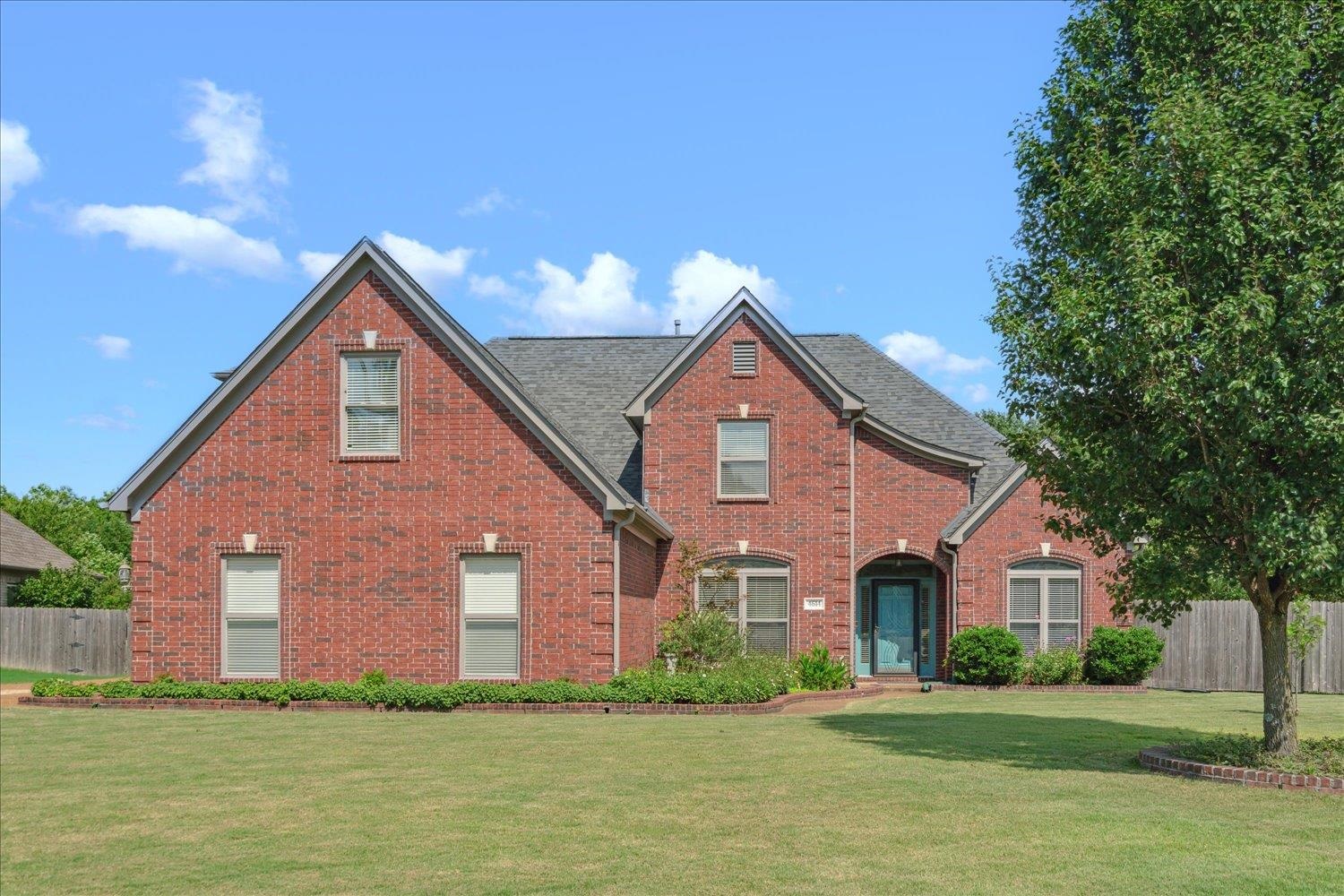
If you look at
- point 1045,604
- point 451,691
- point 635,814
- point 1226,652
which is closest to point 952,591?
point 1045,604

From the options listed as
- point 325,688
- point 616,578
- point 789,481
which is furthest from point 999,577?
point 325,688

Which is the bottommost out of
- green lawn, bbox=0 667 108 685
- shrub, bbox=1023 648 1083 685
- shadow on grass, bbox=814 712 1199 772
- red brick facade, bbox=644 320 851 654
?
green lawn, bbox=0 667 108 685

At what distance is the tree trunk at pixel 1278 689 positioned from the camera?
15.7 metres

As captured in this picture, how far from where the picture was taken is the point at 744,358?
3073 centimetres

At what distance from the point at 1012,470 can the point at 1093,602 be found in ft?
11.8

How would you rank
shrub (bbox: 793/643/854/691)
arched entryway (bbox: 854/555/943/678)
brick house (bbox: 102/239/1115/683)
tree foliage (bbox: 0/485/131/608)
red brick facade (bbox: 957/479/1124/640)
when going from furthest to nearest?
tree foliage (bbox: 0/485/131/608)
arched entryway (bbox: 854/555/943/678)
red brick facade (bbox: 957/479/1124/640)
shrub (bbox: 793/643/854/691)
brick house (bbox: 102/239/1115/683)

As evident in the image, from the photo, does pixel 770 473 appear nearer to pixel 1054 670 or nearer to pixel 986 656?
pixel 986 656

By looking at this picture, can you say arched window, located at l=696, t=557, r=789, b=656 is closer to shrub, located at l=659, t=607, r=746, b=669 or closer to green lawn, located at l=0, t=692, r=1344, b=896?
shrub, located at l=659, t=607, r=746, b=669

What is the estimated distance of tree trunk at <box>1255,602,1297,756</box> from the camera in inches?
619

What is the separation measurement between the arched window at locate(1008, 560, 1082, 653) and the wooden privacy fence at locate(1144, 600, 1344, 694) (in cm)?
211

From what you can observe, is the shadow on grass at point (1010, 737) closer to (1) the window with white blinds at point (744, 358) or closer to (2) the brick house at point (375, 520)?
(2) the brick house at point (375, 520)

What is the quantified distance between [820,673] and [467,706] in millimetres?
8207

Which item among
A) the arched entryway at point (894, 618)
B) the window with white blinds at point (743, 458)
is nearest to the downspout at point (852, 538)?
the arched entryway at point (894, 618)

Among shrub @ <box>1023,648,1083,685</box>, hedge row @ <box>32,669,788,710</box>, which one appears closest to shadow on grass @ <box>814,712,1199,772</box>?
hedge row @ <box>32,669,788,710</box>
